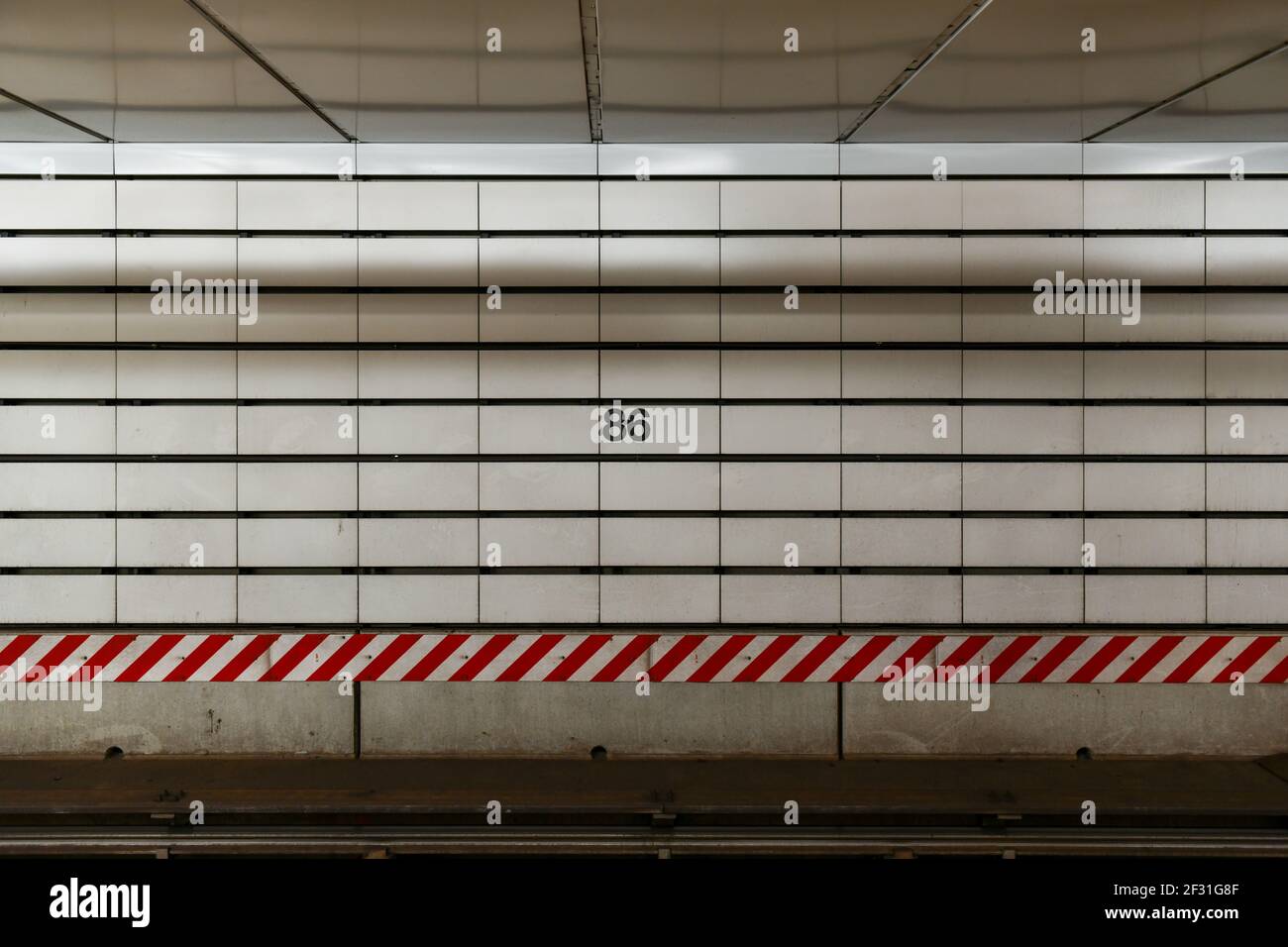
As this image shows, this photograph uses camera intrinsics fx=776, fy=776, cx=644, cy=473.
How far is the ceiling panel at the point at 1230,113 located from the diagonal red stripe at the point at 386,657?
18.9 feet

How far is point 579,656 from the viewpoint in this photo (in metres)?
5.26

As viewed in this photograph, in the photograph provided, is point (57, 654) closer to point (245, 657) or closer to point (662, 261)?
point (245, 657)

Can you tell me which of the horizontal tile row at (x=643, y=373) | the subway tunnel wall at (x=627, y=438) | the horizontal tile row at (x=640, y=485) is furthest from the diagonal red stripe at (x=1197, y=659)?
the horizontal tile row at (x=643, y=373)

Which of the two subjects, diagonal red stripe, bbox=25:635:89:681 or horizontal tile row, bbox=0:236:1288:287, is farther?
horizontal tile row, bbox=0:236:1288:287

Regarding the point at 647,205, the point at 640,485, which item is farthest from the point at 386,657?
the point at 647,205

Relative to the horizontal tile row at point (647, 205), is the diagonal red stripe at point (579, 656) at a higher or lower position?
lower

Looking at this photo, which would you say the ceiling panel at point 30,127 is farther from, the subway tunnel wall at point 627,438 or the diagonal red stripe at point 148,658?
the diagonal red stripe at point 148,658

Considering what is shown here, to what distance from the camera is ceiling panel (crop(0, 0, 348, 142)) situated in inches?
141

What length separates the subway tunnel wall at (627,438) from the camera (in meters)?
5.32

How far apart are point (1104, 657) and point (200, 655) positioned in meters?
6.07

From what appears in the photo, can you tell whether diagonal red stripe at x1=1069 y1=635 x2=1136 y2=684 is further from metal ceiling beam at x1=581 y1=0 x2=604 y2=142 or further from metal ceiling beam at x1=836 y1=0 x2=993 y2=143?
metal ceiling beam at x1=581 y1=0 x2=604 y2=142

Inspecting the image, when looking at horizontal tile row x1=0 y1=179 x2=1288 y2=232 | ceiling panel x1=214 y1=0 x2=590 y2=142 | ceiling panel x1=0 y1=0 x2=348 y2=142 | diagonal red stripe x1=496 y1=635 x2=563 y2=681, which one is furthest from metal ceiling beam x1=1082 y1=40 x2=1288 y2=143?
ceiling panel x1=0 y1=0 x2=348 y2=142

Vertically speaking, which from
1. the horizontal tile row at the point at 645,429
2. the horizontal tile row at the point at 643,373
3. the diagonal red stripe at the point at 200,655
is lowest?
the diagonal red stripe at the point at 200,655
